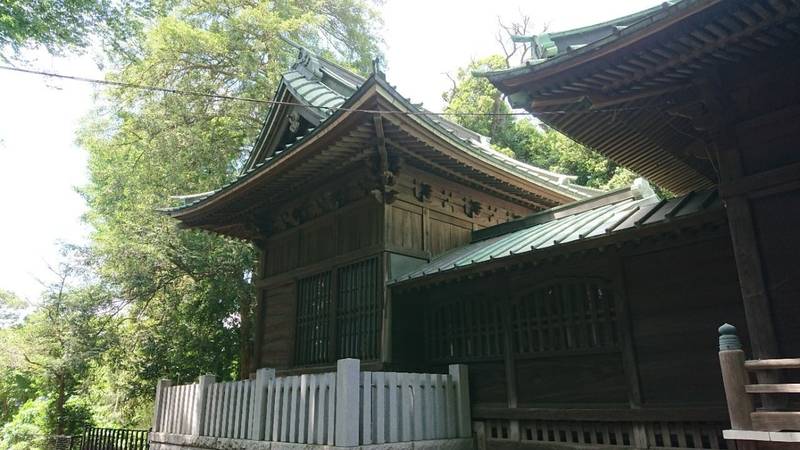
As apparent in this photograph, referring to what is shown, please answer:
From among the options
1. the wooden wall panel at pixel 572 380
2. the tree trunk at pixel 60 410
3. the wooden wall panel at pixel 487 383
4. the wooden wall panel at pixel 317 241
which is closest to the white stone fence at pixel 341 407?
the wooden wall panel at pixel 487 383

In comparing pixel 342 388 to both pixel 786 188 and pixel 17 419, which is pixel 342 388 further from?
pixel 17 419

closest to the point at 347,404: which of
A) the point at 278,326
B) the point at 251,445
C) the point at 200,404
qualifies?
the point at 251,445

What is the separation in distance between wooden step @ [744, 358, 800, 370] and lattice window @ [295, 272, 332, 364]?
22.4 ft

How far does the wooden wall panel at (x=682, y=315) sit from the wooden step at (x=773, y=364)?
155cm

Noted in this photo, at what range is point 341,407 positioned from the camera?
5.82m

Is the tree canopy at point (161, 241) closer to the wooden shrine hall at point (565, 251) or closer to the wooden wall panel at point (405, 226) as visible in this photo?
the wooden shrine hall at point (565, 251)

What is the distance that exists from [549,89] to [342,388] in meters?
3.98

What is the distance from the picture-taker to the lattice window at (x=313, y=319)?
9562 mm

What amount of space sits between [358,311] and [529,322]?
3155 mm

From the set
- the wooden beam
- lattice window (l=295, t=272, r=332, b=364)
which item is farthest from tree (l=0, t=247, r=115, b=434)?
the wooden beam

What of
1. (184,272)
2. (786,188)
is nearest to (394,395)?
(786,188)

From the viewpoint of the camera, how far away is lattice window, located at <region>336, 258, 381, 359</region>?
8.62 m

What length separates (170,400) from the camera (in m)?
9.43

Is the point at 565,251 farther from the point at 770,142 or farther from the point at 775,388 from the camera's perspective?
the point at 775,388
